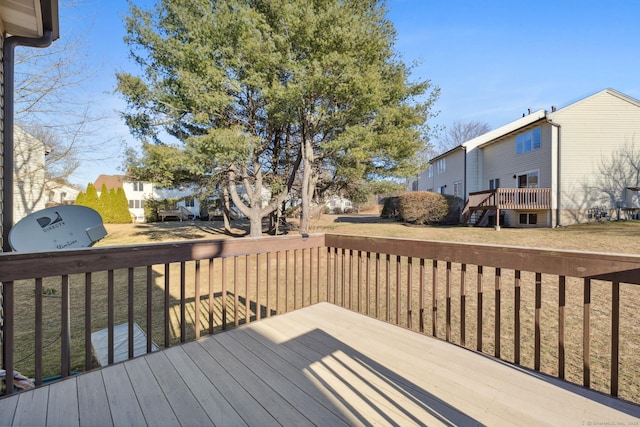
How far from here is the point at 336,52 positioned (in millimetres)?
7160

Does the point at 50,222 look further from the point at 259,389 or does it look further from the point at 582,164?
the point at 582,164

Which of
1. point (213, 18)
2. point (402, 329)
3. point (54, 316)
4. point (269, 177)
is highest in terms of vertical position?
point (213, 18)

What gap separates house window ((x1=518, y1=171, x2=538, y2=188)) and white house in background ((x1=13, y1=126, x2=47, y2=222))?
58.9 ft

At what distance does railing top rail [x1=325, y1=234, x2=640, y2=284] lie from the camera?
5.49ft

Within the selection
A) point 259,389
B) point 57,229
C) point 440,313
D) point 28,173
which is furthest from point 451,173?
point 28,173

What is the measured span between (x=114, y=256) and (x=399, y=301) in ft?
7.84

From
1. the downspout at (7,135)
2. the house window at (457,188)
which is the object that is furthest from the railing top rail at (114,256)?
the house window at (457,188)

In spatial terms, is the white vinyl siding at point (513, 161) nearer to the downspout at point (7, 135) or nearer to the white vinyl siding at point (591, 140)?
the white vinyl siding at point (591, 140)

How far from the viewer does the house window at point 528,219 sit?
1300cm

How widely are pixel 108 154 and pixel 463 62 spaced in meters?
13.0

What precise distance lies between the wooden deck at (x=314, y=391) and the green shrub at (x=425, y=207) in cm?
1287

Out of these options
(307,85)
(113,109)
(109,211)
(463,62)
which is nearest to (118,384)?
(307,85)

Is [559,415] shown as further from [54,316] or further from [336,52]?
[336,52]

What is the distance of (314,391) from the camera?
1807 mm
